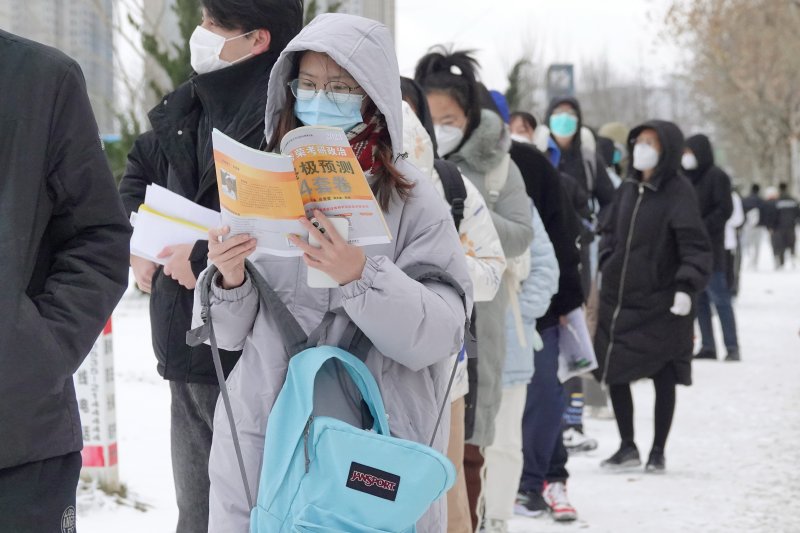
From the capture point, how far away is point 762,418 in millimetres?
9578

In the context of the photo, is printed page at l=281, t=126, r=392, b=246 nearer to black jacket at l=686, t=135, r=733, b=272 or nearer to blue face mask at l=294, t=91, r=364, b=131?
blue face mask at l=294, t=91, r=364, b=131

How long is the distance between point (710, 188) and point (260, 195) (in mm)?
10402

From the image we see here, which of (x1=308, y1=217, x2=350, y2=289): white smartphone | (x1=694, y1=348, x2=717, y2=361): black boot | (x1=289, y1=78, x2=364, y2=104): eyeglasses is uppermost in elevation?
(x1=289, y1=78, x2=364, y2=104): eyeglasses

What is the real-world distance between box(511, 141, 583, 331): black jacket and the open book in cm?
363

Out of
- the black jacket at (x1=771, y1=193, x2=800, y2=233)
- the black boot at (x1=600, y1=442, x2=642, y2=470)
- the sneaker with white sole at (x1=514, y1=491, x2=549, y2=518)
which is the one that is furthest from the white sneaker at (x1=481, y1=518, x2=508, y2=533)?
the black jacket at (x1=771, y1=193, x2=800, y2=233)

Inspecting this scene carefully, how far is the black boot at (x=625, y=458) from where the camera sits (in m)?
7.66

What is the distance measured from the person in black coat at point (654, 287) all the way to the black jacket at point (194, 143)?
450 cm

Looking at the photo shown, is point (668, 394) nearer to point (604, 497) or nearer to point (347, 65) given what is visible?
point (604, 497)

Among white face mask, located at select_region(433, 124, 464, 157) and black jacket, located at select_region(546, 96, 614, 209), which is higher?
white face mask, located at select_region(433, 124, 464, 157)

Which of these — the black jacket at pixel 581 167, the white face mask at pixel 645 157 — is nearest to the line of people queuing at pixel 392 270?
the white face mask at pixel 645 157

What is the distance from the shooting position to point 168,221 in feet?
11.1

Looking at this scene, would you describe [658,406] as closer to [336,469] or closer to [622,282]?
[622,282]

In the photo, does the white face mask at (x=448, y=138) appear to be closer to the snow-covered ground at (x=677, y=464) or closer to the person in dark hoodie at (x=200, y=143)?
the person in dark hoodie at (x=200, y=143)

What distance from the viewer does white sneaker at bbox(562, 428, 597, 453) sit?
8.33 metres
